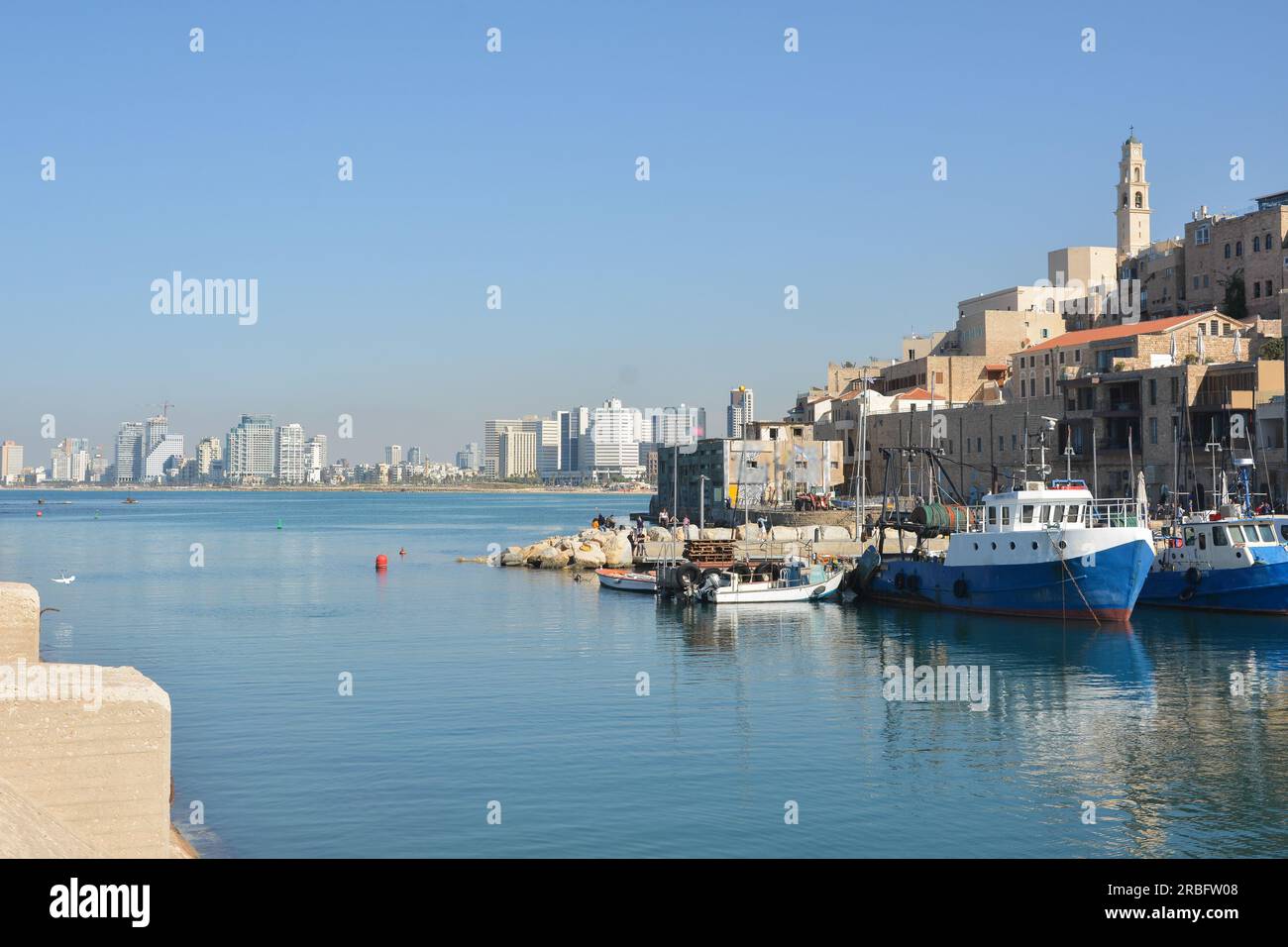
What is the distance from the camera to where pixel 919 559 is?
2213 inches

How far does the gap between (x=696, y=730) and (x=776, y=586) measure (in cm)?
2938

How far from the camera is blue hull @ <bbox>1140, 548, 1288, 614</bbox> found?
160 ft

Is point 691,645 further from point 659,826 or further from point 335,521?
point 335,521

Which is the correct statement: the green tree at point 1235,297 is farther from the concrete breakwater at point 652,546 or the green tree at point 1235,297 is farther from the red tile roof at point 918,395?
the concrete breakwater at point 652,546

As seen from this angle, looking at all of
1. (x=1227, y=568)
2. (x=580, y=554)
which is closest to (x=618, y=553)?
(x=580, y=554)

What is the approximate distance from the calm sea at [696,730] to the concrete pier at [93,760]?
255 inches

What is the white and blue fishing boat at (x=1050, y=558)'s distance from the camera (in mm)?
46375

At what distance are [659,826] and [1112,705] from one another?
1635 cm

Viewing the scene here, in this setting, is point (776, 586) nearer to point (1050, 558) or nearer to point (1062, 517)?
point (1050, 558)

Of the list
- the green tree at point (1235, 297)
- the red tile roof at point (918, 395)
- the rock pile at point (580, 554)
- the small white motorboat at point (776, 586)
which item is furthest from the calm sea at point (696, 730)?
the green tree at point (1235, 297)

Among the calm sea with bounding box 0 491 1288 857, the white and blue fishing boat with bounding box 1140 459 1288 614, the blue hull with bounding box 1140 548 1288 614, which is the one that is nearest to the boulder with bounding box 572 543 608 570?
the calm sea with bounding box 0 491 1288 857

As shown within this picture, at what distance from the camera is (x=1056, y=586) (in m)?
47.2
